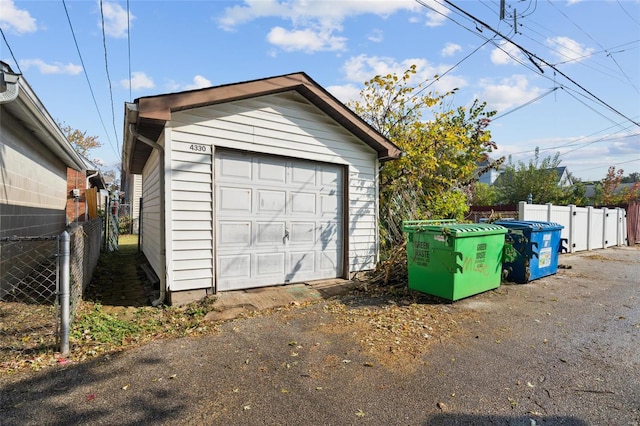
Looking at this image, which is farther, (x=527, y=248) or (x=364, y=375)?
(x=527, y=248)

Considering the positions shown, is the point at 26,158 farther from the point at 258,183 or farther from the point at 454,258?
the point at 454,258

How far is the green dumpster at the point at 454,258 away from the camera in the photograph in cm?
520

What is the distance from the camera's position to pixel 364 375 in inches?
124

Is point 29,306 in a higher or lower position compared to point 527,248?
lower

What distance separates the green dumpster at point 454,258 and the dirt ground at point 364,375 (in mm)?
569

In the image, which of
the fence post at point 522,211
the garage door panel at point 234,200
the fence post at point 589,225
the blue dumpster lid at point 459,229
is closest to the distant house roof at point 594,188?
the fence post at point 589,225

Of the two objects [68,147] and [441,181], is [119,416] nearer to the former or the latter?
[68,147]

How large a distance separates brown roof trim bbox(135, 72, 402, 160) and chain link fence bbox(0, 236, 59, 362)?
2.17 metres

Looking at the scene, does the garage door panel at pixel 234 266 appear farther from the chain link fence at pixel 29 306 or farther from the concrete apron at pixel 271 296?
the chain link fence at pixel 29 306

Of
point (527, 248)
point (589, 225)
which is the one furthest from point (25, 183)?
point (589, 225)

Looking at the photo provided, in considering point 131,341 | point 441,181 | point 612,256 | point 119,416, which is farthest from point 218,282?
point 612,256

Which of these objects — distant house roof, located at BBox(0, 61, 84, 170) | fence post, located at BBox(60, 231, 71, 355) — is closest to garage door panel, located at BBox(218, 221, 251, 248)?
fence post, located at BBox(60, 231, 71, 355)

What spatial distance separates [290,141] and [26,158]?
15.1ft

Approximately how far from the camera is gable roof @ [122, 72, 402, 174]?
4793 mm
